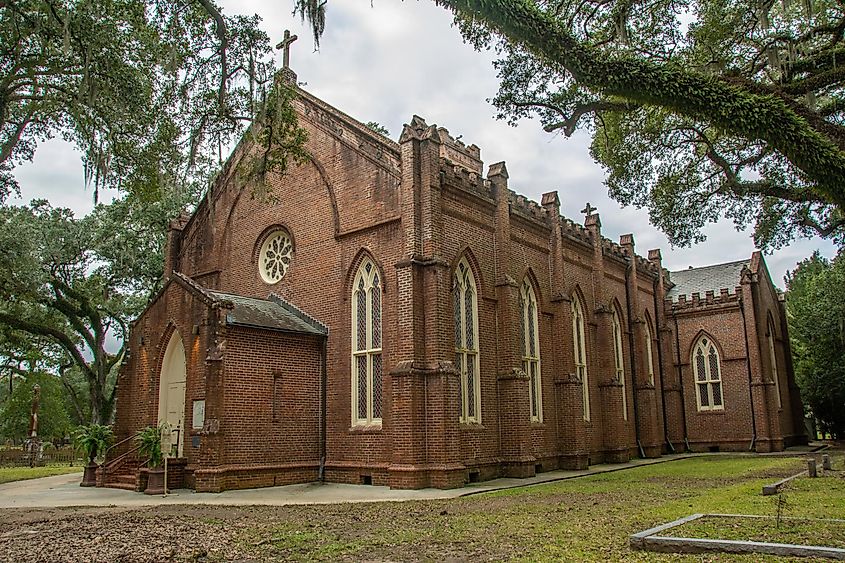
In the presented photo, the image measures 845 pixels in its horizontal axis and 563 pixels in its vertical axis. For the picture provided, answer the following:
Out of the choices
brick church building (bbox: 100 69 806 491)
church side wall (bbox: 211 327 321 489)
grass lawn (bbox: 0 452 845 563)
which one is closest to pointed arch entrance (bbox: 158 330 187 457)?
brick church building (bbox: 100 69 806 491)

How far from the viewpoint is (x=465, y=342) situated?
19.7 meters

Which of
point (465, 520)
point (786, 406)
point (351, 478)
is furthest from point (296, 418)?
point (786, 406)

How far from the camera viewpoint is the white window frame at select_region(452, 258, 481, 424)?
1931 centimetres

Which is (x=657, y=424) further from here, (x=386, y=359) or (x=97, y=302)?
(x=97, y=302)

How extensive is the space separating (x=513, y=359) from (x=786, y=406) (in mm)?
21393

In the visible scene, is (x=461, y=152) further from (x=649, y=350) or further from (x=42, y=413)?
(x=42, y=413)

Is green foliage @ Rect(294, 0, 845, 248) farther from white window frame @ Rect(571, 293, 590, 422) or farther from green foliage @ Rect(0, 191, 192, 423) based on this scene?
green foliage @ Rect(0, 191, 192, 423)

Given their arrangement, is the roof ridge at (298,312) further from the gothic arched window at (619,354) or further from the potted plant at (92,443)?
the gothic arched window at (619,354)

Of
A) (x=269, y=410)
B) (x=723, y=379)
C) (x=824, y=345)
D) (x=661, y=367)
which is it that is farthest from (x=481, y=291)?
(x=824, y=345)

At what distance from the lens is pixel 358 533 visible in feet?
33.6

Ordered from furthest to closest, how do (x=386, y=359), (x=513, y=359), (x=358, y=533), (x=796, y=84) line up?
(x=513, y=359)
(x=386, y=359)
(x=796, y=84)
(x=358, y=533)

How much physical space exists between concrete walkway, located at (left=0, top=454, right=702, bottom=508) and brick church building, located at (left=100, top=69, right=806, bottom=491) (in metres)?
0.53

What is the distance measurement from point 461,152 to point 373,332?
460 inches

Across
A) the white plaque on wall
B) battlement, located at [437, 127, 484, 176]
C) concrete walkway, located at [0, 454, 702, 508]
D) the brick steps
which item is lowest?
concrete walkway, located at [0, 454, 702, 508]
